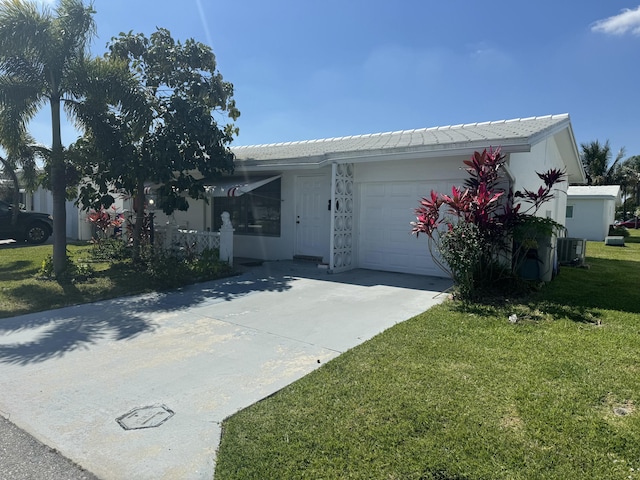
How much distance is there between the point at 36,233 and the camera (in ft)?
55.7

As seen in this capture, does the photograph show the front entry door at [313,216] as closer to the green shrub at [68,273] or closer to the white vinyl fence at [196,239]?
the white vinyl fence at [196,239]

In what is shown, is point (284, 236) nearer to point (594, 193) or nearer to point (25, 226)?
point (25, 226)

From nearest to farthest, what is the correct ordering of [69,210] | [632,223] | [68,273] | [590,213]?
[68,273] < [69,210] < [590,213] < [632,223]

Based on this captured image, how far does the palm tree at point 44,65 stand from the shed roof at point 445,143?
14.8 feet

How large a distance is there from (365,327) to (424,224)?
2338mm

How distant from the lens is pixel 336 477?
102 inches

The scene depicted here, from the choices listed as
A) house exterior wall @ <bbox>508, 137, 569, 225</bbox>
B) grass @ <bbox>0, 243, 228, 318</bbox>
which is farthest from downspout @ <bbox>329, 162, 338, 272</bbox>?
house exterior wall @ <bbox>508, 137, 569, 225</bbox>

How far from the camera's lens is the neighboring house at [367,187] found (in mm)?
8617

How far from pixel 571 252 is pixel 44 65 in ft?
46.4

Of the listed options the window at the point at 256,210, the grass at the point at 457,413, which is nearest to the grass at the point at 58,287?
the window at the point at 256,210

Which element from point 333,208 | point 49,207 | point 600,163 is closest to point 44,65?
point 333,208

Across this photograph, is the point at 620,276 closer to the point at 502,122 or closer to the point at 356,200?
the point at 502,122

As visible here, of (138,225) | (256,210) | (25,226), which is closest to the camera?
(138,225)

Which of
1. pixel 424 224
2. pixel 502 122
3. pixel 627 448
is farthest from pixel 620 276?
pixel 627 448
